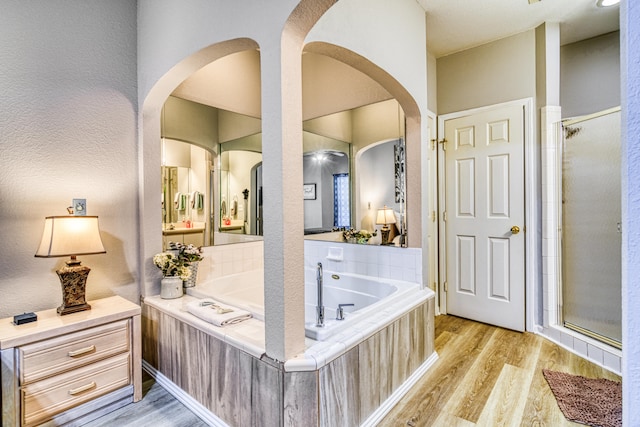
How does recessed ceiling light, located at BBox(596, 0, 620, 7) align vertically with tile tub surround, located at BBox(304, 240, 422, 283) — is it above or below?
above

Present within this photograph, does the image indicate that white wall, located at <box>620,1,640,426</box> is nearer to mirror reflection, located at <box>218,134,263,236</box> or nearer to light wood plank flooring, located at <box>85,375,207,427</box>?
light wood plank flooring, located at <box>85,375,207,427</box>

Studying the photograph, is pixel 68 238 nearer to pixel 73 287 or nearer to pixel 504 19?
pixel 73 287

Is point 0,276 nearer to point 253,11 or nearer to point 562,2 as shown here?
point 253,11

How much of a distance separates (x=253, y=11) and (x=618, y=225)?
2.79m

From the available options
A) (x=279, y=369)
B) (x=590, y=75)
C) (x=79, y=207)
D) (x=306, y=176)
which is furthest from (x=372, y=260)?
(x=590, y=75)

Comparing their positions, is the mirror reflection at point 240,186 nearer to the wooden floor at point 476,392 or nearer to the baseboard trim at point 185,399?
the baseboard trim at point 185,399

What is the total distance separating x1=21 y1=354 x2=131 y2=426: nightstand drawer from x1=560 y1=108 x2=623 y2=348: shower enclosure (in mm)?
3260

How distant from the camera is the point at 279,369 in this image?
55.1 inches

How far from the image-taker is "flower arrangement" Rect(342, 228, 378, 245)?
288cm

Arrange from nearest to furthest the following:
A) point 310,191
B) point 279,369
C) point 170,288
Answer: point 279,369 → point 170,288 → point 310,191

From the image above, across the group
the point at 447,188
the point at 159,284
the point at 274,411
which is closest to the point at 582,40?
the point at 447,188

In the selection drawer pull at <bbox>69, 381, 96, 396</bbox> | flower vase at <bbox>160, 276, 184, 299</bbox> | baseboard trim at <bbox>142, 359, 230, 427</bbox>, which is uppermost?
flower vase at <bbox>160, 276, 184, 299</bbox>

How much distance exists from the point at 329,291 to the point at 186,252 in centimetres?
119

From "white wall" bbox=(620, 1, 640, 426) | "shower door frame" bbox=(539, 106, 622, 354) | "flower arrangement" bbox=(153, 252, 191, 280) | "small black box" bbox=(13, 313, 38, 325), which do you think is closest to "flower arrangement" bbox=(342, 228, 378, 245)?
"flower arrangement" bbox=(153, 252, 191, 280)
